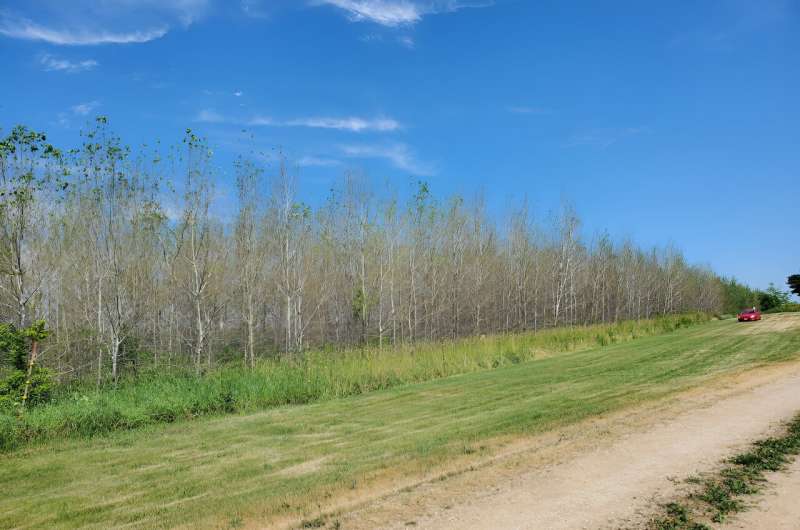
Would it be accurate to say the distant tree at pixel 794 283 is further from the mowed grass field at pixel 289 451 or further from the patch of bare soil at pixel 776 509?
the patch of bare soil at pixel 776 509

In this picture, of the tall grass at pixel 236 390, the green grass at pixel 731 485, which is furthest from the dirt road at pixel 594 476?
the tall grass at pixel 236 390

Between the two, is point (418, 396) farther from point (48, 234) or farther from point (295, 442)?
point (48, 234)

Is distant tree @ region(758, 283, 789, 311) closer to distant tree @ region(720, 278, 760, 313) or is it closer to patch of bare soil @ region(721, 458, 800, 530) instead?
distant tree @ region(720, 278, 760, 313)

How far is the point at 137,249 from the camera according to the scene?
24250 mm

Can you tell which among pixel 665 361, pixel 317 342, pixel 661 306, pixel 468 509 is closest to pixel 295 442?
pixel 468 509

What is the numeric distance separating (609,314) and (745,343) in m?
41.4

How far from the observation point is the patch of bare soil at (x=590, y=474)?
4.60 m

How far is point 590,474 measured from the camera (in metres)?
5.48

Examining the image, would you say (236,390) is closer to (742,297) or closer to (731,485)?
(731,485)

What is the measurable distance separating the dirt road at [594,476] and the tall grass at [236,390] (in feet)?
27.2

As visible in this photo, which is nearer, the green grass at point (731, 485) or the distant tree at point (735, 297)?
the green grass at point (731, 485)

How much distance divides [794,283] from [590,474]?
80.2 meters

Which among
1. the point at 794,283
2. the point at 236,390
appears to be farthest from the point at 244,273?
the point at 794,283

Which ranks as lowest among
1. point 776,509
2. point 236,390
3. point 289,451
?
point 289,451
